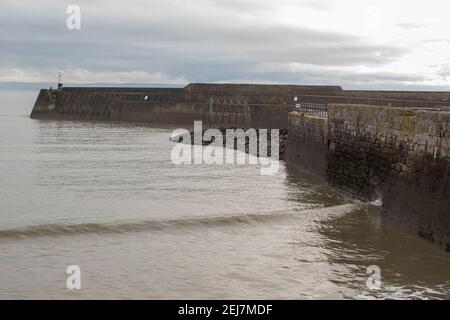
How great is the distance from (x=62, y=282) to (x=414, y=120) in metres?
7.28

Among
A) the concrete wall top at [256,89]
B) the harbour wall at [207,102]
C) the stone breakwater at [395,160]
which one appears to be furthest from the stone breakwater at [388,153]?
the concrete wall top at [256,89]

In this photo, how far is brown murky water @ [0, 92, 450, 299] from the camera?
8125mm

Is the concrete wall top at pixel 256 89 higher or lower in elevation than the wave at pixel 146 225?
higher

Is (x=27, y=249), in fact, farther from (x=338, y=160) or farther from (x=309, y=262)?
Result: (x=338, y=160)

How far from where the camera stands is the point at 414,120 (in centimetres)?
1112

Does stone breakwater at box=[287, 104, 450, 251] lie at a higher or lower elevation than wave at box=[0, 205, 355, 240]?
higher
